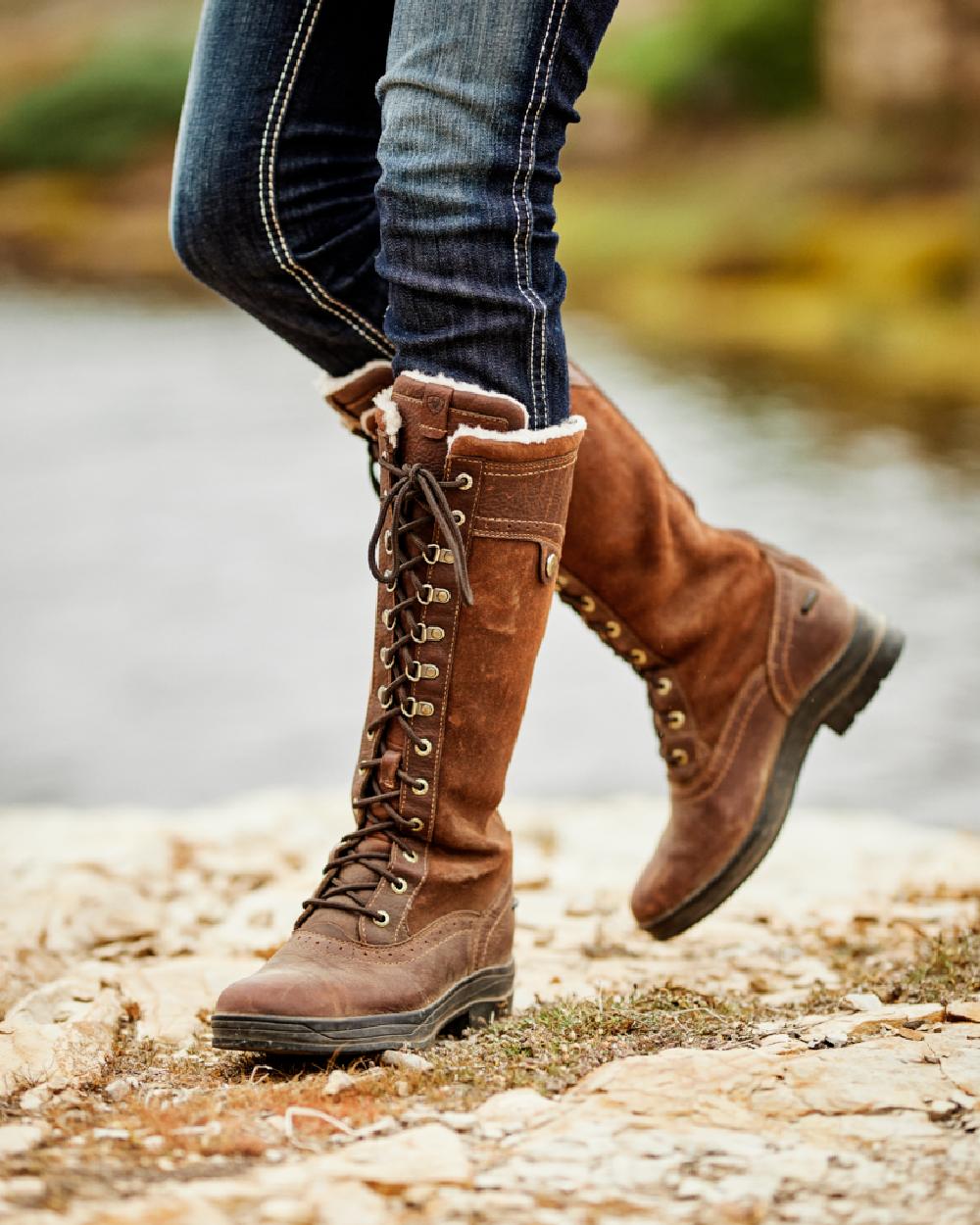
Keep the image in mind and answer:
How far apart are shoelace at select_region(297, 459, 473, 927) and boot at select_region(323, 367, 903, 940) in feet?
0.96

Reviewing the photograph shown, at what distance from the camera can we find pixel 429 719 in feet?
4.30

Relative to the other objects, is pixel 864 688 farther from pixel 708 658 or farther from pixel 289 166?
pixel 289 166

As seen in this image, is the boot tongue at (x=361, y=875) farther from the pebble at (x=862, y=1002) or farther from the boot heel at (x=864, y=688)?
the boot heel at (x=864, y=688)

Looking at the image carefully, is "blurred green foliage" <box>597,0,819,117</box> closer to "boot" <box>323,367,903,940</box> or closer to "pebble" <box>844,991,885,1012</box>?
"boot" <box>323,367,903,940</box>

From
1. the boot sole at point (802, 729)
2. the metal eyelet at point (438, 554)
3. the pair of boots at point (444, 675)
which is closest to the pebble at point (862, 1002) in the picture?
the boot sole at point (802, 729)

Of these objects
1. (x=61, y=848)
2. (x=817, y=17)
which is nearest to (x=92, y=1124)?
(x=61, y=848)

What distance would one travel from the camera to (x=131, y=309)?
39.9 ft

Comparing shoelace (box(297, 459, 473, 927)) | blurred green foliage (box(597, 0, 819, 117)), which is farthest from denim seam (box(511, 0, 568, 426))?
blurred green foliage (box(597, 0, 819, 117))

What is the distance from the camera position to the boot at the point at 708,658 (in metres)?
1.58

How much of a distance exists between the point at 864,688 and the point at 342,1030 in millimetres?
826

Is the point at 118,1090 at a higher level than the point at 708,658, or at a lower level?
lower

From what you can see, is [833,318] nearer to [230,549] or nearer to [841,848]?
[230,549]

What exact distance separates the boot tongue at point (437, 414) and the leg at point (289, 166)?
0.23m

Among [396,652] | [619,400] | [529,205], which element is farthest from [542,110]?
[619,400]
